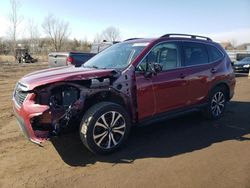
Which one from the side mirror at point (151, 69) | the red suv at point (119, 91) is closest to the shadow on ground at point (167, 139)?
the red suv at point (119, 91)

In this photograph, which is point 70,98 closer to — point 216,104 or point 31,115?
point 31,115

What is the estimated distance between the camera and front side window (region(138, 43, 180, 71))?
540cm

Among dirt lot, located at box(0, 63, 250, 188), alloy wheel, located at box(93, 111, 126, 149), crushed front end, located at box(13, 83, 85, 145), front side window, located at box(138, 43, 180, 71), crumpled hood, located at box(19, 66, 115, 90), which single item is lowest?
dirt lot, located at box(0, 63, 250, 188)

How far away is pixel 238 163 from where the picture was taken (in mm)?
4570

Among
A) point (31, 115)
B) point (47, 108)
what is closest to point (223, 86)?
point (47, 108)

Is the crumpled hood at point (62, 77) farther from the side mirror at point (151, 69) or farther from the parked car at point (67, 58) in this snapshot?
the parked car at point (67, 58)

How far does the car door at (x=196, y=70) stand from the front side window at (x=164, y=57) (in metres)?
0.28

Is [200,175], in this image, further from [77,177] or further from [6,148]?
[6,148]

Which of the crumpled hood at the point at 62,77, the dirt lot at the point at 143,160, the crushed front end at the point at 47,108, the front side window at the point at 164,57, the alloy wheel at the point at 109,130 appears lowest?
the dirt lot at the point at 143,160

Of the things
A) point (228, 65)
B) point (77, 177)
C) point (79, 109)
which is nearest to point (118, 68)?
point (79, 109)

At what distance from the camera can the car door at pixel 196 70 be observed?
6.14 metres

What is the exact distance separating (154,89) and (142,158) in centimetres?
130

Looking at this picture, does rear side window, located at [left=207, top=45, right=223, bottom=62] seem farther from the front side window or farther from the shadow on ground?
the shadow on ground

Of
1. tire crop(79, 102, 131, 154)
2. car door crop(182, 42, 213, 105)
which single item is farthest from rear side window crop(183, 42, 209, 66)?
tire crop(79, 102, 131, 154)
